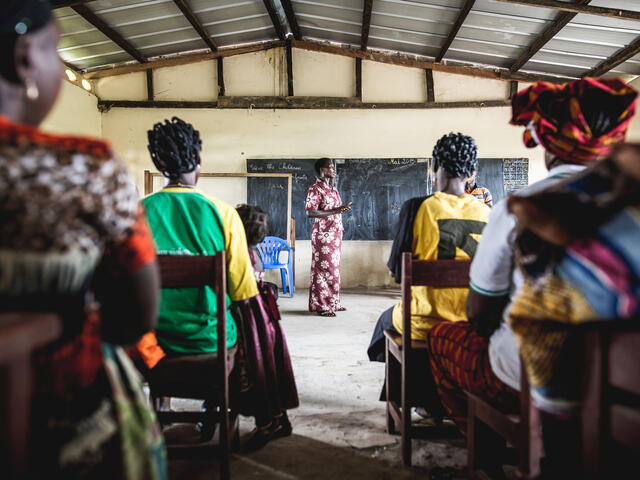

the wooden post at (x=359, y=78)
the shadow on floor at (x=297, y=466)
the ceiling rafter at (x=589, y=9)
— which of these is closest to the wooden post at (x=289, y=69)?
the wooden post at (x=359, y=78)

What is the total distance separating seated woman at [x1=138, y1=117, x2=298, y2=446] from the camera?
1.50 m

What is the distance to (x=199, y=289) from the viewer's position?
149 cm

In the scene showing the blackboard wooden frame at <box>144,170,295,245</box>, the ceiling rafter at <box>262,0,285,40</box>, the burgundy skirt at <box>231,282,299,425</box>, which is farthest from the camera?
the blackboard wooden frame at <box>144,170,295,245</box>

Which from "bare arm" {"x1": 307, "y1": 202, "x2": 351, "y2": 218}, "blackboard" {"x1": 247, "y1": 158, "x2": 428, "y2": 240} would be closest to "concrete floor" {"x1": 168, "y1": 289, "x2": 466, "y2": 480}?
"bare arm" {"x1": 307, "y1": 202, "x2": 351, "y2": 218}

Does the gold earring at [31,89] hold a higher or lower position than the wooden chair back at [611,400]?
higher

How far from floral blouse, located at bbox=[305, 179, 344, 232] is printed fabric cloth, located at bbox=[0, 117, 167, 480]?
12.2 feet

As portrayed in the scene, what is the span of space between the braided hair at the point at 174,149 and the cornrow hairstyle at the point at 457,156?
104 centimetres

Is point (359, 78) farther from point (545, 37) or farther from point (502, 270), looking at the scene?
point (502, 270)

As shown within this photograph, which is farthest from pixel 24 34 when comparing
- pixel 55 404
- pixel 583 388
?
pixel 583 388

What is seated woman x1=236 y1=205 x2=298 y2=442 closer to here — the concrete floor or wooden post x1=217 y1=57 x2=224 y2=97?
the concrete floor

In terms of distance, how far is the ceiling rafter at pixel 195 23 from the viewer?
4.73 metres

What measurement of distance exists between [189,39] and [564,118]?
19.2ft

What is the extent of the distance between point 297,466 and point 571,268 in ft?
4.51

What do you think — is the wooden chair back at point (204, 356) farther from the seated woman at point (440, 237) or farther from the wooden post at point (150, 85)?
the wooden post at point (150, 85)
